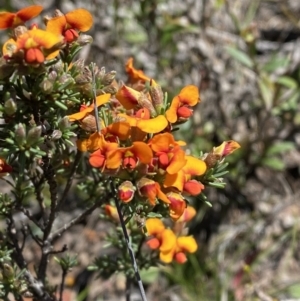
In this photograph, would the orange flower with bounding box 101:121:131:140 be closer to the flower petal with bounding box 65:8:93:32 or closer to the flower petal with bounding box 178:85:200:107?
the flower petal with bounding box 178:85:200:107

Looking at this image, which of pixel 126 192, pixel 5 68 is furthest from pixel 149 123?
pixel 5 68

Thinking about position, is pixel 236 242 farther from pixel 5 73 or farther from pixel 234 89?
pixel 5 73

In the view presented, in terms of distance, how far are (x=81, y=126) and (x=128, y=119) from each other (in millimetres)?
151

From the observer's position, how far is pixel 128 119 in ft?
5.74

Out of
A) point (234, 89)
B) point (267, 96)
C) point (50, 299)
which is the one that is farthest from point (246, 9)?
point (50, 299)

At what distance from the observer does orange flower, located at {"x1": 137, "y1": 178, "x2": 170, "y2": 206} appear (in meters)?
1.69

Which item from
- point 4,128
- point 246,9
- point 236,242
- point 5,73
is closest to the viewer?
point 5,73

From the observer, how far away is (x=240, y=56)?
3.84 meters

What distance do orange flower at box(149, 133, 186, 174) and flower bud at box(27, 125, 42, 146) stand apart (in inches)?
12.8

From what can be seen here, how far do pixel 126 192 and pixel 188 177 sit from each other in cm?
22

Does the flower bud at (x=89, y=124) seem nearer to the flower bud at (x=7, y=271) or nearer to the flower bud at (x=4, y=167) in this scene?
the flower bud at (x=4, y=167)

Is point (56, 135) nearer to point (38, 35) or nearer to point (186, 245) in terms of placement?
point (38, 35)

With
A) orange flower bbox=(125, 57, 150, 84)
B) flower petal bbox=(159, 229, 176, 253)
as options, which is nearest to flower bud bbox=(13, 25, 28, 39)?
orange flower bbox=(125, 57, 150, 84)

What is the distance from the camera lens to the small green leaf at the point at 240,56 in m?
3.80
